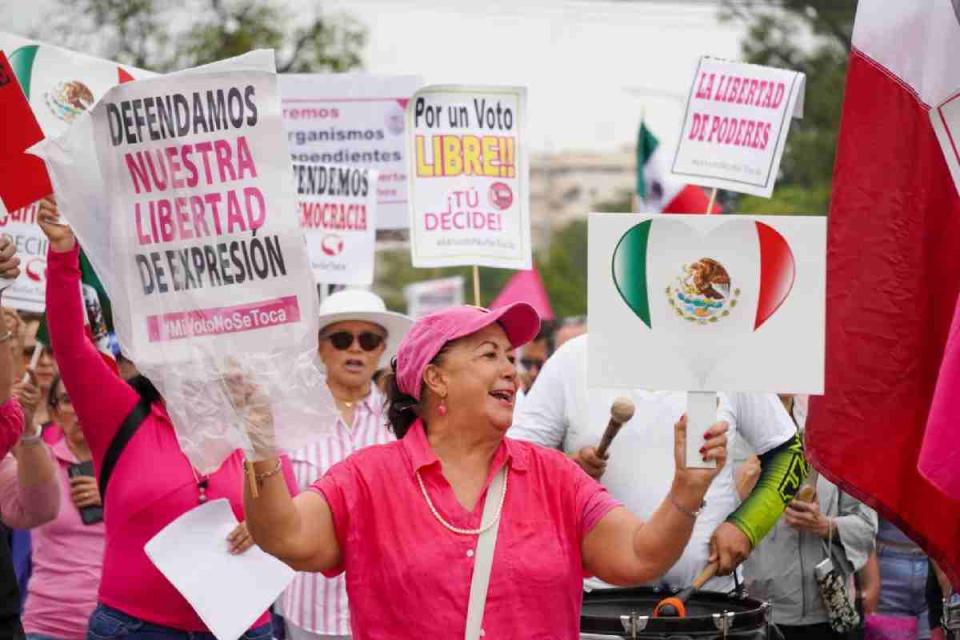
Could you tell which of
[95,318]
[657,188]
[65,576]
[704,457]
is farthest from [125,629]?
[657,188]

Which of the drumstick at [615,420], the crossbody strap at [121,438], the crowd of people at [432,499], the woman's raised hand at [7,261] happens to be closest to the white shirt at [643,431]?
the crowd of people at [432,499]

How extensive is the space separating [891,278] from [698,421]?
1.97 feet

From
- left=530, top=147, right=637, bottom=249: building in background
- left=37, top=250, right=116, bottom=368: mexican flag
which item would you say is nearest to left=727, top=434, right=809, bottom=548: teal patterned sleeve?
left=37, top=250, right=116, bottom=368: mexican flag

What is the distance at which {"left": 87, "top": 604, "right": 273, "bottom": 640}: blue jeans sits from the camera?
20.3 feet

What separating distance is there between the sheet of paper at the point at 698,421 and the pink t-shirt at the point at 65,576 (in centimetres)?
385

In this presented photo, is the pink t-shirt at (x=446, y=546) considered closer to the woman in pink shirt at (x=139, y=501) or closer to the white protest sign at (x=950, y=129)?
the white protest sign at (x=950, y=129)

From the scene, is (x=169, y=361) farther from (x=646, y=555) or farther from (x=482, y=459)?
(x=646, y=555)

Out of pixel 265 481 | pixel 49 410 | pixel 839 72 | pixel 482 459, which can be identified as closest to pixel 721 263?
pixel 482 459

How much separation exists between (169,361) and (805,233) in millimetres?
1655

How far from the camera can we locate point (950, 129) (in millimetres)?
4105

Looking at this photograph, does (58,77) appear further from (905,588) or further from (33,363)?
(905,588)

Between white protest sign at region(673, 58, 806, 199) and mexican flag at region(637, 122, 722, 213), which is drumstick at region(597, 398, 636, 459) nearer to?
white protest sign at region(673, 58, 806, 199)

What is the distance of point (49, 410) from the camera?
27.0 ft

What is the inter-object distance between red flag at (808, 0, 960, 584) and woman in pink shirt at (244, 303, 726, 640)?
0.37m
